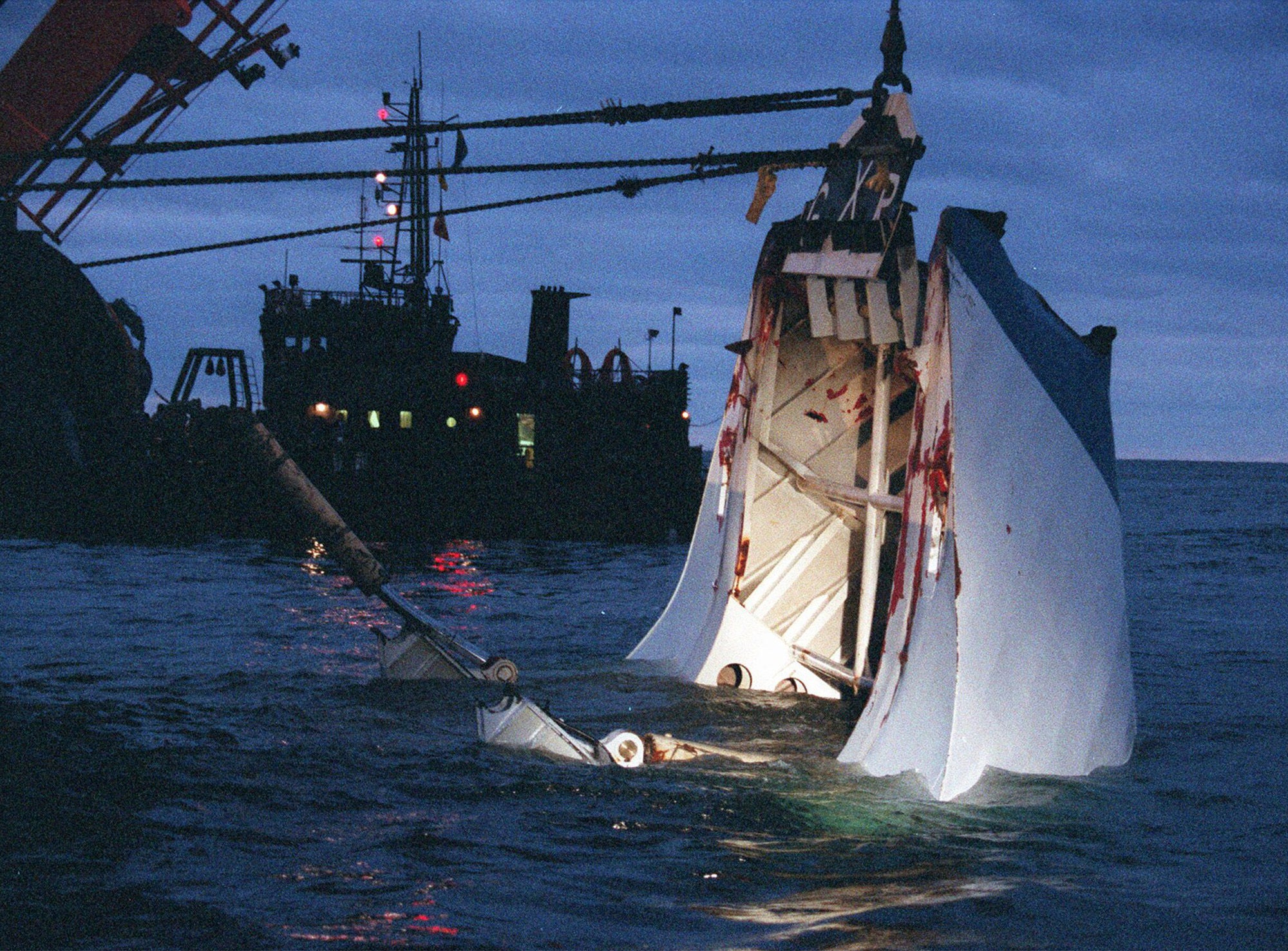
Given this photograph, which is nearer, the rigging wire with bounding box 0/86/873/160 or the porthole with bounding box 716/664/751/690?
the rigging wire with bounding box 0/86/873/160

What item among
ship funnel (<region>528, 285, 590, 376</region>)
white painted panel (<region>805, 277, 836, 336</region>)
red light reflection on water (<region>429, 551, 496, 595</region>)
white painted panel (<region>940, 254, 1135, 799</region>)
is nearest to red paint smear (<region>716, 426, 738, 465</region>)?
white painted panel (<region>805, 277, 836, 336</region>)

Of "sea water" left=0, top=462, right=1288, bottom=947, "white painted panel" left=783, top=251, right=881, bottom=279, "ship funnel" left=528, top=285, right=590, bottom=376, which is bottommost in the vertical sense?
"sea water" left=0, top=462, right=1288, bottom=947

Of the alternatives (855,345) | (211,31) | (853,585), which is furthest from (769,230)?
(211,31)

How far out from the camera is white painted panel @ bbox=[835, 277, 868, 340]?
8.70m

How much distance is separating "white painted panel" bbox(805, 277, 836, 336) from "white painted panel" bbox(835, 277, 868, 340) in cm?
9

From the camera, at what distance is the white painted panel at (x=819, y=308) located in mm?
8844

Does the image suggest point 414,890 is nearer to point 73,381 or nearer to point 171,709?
point 171,709

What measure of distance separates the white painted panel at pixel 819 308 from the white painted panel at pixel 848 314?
9cm

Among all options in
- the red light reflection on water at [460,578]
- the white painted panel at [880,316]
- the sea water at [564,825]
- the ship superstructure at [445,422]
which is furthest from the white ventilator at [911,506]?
the ship superstructure at [445,422]

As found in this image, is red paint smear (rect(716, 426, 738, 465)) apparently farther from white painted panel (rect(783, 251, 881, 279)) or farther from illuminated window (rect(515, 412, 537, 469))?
illuminated window (rect(515, 412, 537, 469))

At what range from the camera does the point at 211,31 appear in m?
19.2

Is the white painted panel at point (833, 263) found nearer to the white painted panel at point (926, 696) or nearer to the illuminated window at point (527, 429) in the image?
the white painted panel at point (926, 696)

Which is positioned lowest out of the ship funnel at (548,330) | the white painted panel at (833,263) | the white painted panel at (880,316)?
the white painted panel at (880,316)

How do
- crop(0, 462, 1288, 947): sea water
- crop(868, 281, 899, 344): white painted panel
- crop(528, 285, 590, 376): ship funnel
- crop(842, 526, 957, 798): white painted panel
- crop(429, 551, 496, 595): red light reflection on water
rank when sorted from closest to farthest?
crop(0, 462, 1288, 947): sea water, crop(842, 526, 957, 798): white painted panel, crop(868, 281, 899, 344): white painted panel, crop(429, 551, 496, 595): red light reflection on water, crop(528, 285, 590, 376): ship funnel
